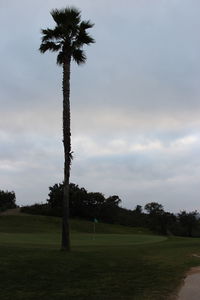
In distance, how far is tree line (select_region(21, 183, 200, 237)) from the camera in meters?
81.2

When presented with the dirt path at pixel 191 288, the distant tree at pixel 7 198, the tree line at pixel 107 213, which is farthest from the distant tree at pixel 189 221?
the dirt path at pixel 191 288

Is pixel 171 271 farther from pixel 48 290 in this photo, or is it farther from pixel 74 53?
pixel 74 53

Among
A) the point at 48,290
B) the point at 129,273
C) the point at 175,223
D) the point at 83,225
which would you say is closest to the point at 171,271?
the point at 129,273

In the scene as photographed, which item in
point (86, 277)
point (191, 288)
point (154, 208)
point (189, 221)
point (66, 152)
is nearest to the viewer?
point (191, 288)

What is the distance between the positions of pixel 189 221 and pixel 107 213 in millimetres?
14031

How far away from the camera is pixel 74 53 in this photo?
26.7 meters

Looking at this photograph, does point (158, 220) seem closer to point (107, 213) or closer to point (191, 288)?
point (107, 213)

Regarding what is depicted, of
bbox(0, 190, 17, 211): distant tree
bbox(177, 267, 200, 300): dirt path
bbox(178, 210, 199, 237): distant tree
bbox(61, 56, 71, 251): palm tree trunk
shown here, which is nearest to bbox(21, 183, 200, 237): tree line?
bbox(178, 210, 199, 237): distant tree

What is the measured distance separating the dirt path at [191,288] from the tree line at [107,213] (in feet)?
209

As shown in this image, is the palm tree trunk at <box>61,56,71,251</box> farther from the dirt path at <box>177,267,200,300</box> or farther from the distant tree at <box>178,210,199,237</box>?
the distant tree at <box>178,210,199,237</box>

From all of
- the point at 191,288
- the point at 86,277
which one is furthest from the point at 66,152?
the point at 191,288

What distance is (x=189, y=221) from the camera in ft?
265

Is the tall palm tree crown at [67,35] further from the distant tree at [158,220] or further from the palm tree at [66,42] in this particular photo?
the distant tree at [158,220]

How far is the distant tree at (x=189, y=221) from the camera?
8088 centimetres
